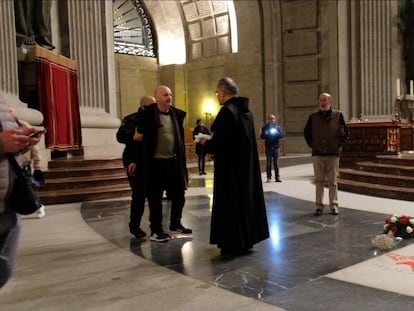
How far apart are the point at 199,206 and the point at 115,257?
330 centimetres

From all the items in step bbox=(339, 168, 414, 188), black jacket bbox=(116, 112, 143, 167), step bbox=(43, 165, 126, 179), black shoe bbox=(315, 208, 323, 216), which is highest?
black jacket bbox=(116, 112, 143, 167)

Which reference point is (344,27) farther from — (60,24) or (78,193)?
(78,193)

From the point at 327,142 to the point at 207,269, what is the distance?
338 centimetres

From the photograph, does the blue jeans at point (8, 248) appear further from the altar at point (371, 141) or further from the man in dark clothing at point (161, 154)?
the altar at point (371, 141)

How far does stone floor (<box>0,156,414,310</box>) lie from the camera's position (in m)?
3.41

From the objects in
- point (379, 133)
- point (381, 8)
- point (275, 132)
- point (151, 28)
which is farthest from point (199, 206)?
point (151, 28)

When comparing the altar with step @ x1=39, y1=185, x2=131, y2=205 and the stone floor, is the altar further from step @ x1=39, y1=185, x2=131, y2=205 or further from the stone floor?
step @ x1=39, y1=185, x2=131, y2=205

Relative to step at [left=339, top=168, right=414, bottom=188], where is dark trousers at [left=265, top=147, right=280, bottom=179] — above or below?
above

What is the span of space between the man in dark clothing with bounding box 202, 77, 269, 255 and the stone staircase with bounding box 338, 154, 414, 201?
4720mm

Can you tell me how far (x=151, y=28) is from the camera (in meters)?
24.8

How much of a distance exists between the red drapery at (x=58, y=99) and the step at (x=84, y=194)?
2.35 metres

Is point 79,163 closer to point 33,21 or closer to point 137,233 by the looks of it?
point 33,21

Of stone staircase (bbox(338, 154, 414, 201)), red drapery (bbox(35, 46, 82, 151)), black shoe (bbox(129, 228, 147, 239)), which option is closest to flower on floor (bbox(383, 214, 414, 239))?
black shoe (bbox(129, 228, 147, 239))

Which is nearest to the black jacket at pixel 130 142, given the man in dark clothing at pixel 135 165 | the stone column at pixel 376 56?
the man in dark clothing at pixel 135 165
